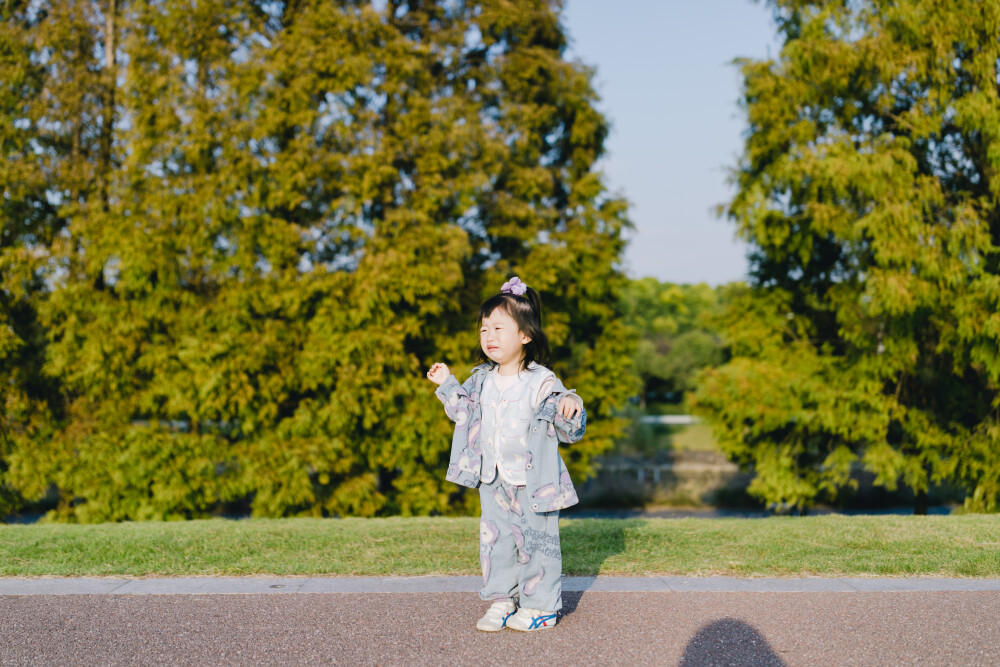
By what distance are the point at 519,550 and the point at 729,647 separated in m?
0.98

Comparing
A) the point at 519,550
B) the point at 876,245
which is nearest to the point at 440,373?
the point at 519,550

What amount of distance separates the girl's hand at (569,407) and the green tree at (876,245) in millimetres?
8321

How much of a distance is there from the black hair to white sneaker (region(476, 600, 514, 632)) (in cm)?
108

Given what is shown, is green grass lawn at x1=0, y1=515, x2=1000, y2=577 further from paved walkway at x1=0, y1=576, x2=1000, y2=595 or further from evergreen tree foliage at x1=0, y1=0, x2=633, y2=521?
evergreen tree foliage at x1=0, y1=0, x2=633, y2=521

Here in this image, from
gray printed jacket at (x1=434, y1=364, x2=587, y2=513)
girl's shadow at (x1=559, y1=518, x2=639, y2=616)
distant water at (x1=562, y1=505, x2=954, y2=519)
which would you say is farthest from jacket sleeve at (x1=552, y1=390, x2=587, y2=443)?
distant water at (x1=562, y1=505, x2=954, y2=519)

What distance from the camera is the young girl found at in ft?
11.8

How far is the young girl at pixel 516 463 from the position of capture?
3.60m

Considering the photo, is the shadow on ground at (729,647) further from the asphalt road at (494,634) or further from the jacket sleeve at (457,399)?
the jacket sleeve at (457,399)

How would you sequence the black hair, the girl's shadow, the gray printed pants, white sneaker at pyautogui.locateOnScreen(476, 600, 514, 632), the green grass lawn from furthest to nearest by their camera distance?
the green grass lawn → the girl's shadow → the black hair → the gray printed pants → white sneaker at pyautogui.locateOnScreen(476, 600, 514, 632)

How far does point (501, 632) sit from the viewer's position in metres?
3.52

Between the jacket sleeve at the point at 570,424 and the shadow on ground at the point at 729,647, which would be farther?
the jacket sleeve at the point at 570,424

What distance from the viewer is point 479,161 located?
11812 mm

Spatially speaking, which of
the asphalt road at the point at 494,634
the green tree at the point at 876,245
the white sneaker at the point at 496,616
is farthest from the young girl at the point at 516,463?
the green tree at the point at 876,245

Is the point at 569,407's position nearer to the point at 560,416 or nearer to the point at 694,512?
the point at 560,416
